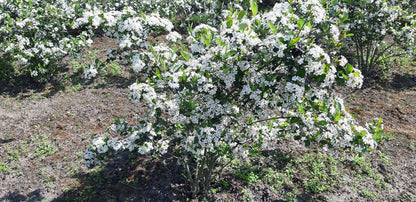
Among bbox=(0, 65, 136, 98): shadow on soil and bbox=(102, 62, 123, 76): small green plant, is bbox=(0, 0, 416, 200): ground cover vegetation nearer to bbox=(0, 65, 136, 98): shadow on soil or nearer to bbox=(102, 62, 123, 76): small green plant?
bbox=(0, 65, 136, 98): shadow on soil

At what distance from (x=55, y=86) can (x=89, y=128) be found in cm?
248

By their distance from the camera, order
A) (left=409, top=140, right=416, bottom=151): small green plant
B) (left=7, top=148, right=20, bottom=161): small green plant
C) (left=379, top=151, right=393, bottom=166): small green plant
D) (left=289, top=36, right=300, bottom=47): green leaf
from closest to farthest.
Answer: (left=289, top=36, right=300, bottom=47): green leaf, (left=7, top=148, right=20, bottom=161): small green plant, (left=379, top=151, right=393, bottom=166): small green plant, (left=409, top=140, right=416, bottom=151): small green plant

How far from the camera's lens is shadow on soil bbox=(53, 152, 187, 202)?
4.88m

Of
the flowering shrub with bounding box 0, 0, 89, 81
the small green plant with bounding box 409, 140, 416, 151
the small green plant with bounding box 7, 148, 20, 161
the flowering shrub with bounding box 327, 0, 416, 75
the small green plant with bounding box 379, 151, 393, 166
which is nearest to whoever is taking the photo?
the small green plant with bounding box 7, 148, 20, 161

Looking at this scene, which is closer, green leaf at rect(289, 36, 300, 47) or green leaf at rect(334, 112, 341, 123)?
green leaf at rect(289, 36, 300, 47)

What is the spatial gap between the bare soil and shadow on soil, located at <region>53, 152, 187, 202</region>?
0.05ft

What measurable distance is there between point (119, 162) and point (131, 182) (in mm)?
637

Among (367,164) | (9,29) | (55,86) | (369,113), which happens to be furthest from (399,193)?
(9,29)

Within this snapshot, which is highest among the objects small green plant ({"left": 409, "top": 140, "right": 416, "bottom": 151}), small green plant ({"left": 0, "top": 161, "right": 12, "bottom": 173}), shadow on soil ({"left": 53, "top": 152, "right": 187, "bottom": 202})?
small green plant ({"left": 409, "top": 140, "right": 416, "bottom": 151})

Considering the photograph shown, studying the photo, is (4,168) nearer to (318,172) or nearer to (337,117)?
(337,117)

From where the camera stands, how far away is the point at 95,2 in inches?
457

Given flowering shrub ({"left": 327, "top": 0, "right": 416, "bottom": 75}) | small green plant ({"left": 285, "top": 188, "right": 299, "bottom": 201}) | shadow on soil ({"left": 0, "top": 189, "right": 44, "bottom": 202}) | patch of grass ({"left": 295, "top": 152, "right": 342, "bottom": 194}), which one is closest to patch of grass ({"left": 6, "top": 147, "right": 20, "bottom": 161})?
shadow on soil ({"left": 0, "top": 189, "right": 44, "bottom": 202})

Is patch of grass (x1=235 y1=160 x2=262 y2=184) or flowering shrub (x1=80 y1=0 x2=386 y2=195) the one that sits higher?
flowering shrub (x1=80 y1=0 x2=386 y2=195)

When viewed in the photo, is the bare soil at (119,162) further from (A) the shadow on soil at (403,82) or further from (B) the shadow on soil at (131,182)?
(A) the shadow on soil at (403,82)
